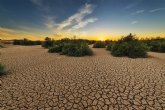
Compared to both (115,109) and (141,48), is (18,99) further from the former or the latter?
(141,48)

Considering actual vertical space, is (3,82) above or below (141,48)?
below

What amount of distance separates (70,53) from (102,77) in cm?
662

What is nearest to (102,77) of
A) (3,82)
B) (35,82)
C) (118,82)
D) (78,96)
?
(118,82)

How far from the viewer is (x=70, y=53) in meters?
11.3

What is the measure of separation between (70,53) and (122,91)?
26.0 ft

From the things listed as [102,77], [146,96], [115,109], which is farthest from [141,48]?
[115,109]

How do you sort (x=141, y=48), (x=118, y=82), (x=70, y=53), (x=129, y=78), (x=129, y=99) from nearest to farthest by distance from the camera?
(x=129, y=99) → (x=118, y=82) → (x=129, y=78) → (x=141, y=48) → (x=70, y=53)

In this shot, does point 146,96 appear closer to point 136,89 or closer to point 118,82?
point 136,89

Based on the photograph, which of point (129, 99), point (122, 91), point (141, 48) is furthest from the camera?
point (141, 48)

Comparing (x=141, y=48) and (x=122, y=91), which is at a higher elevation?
(x=141, y=48)

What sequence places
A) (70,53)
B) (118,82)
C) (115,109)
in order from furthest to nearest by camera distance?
(70,53), (118,82), (115,109)

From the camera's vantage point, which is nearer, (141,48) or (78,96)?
(78,96)

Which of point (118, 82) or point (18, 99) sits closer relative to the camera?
point (18, 99)

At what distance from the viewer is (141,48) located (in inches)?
412
